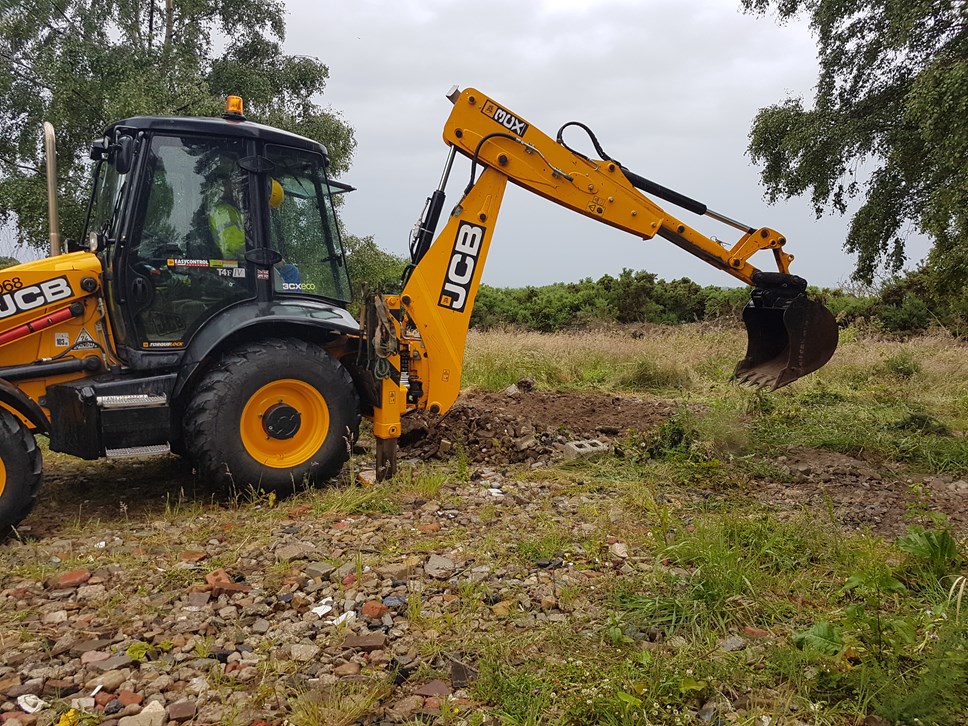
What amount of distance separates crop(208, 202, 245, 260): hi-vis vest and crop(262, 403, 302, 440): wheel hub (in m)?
1.03

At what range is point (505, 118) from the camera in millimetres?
5938

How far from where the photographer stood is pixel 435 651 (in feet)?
10.1

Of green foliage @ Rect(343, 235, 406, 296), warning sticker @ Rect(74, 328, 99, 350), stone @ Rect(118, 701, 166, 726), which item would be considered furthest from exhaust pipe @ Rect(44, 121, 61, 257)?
green foliage @ Rect(343, 235, 406, 296)

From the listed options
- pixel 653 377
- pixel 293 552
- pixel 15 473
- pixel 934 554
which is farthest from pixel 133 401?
pixel 653 377

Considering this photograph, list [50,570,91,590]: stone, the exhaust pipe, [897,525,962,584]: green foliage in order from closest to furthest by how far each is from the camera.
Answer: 1. [897,525,962,584]: green foliage
2. [50,570,91,590]: stone
3. the exhaust pipe

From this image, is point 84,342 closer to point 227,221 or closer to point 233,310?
point 233,310

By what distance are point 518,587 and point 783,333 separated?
3.87 meters

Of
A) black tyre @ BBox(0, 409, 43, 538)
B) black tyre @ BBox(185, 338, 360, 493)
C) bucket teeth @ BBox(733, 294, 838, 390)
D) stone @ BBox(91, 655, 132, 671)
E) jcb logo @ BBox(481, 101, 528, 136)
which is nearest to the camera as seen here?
stone @ BBox(91, 655, 132, 671)

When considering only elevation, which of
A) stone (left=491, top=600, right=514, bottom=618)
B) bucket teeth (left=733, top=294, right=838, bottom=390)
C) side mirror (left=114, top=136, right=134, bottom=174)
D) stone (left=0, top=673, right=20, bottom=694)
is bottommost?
stone (left=0, top=673, right=20, bottom=694)

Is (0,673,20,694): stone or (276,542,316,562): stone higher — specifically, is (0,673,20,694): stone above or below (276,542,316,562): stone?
below

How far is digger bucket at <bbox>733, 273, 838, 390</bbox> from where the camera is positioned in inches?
246

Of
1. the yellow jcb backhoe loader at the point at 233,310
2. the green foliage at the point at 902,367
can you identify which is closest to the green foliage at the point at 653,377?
the green foliage at the point at 902,367

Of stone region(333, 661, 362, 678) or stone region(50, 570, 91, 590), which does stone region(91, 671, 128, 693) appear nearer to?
stone region(333, 661, 362, 678)

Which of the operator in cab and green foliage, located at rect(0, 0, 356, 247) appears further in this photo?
green foliage, located at rect(0, 0, 356, 247)
